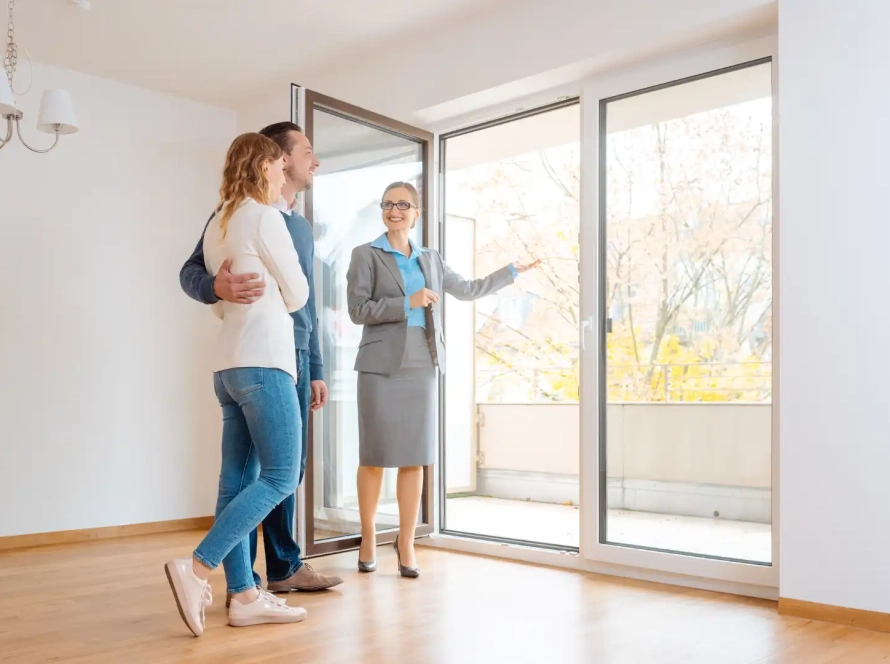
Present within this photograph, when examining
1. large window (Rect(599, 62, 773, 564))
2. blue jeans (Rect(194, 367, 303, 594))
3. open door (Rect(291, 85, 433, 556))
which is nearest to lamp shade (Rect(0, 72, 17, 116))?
open door (Rect(291, 85, 433, 556))

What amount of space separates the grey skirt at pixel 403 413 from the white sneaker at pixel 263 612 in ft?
2.83

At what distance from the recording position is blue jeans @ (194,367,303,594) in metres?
2.29

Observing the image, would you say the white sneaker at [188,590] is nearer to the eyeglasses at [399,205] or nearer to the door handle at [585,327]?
the eyeglasses at [399,205]

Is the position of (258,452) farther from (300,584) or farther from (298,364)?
(300,584)

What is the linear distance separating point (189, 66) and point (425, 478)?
244 cm

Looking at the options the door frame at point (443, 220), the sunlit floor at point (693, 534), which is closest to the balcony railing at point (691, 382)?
the sunlit floor at point (693, 534)

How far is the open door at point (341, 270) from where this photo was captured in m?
3.55

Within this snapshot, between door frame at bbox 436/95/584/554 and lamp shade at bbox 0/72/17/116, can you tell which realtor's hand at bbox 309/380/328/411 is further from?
lamp shade at bbox 0/72/17/116

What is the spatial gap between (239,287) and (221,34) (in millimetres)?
2166

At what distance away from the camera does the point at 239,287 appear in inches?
89.3

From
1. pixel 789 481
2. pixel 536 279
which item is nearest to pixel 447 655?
pixel 789 481

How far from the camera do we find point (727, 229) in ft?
Result: 10.3

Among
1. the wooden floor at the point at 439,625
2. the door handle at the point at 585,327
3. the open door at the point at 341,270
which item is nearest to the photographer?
the wooden floor at the point at 439,625

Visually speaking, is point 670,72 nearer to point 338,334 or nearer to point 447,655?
point 338,334
